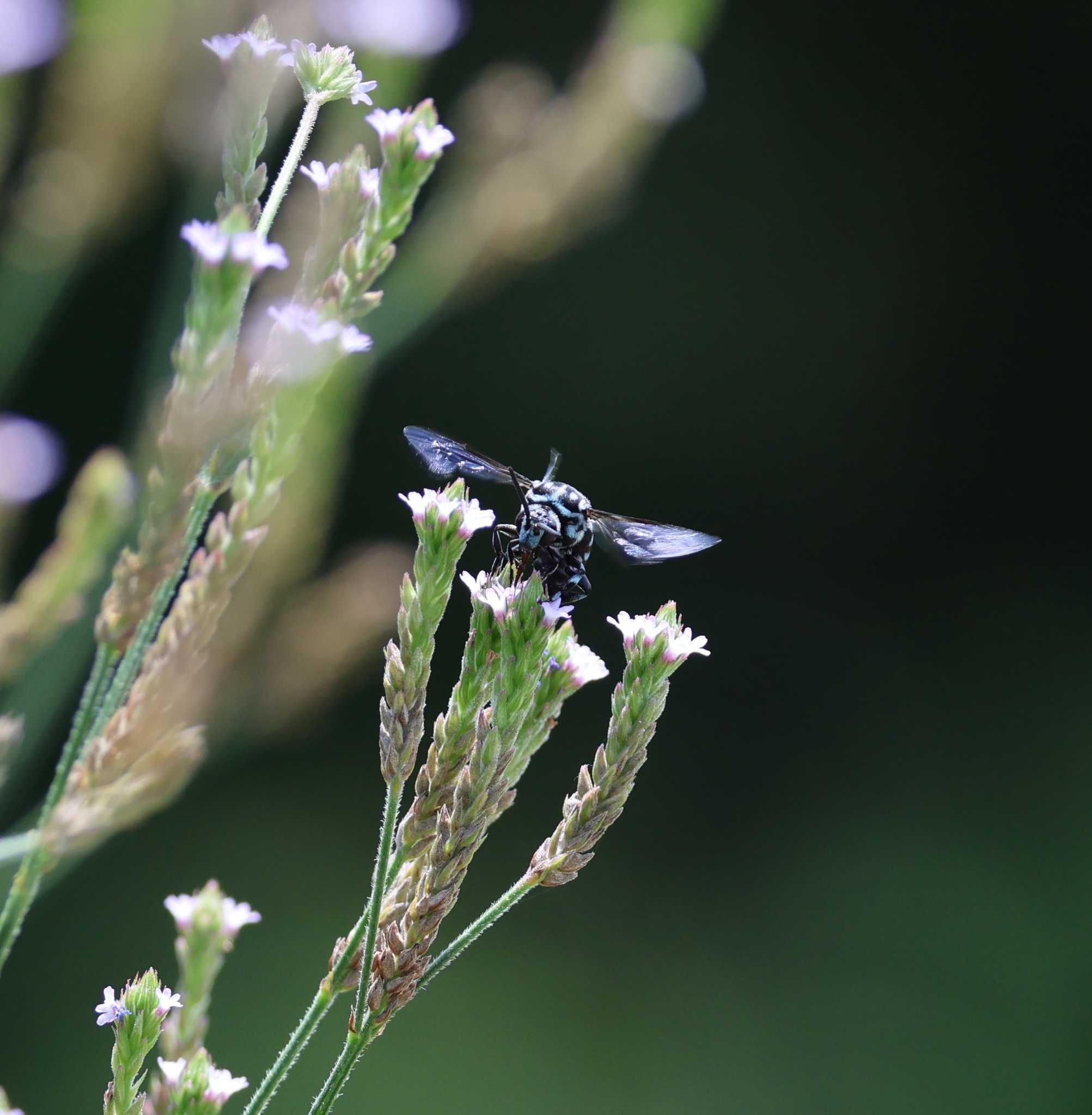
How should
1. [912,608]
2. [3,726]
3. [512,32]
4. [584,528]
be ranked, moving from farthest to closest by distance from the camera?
1. [912,608]
2. [512,32]
3. [584,528]
4. [3,726]

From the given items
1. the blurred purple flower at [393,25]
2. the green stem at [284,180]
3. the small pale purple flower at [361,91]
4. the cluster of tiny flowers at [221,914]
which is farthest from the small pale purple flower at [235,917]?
the blurred purple flower at [393,25]

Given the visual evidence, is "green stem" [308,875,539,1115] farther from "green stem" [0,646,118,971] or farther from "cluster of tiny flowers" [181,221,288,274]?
"cluster of tiny flowers" [181,221,288,274]

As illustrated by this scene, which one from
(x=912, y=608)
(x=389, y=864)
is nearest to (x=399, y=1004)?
(x=389, y=864)

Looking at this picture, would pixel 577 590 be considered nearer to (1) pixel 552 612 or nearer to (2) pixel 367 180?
(1) pixel 552 612

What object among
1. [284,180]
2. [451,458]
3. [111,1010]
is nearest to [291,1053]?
[111,1010]

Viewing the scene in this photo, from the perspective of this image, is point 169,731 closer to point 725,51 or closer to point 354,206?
point 354,206

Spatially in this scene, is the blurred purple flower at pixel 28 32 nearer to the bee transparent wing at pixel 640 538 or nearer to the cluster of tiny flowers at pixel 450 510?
the cluster of tiny flowers at pixel 450 510
